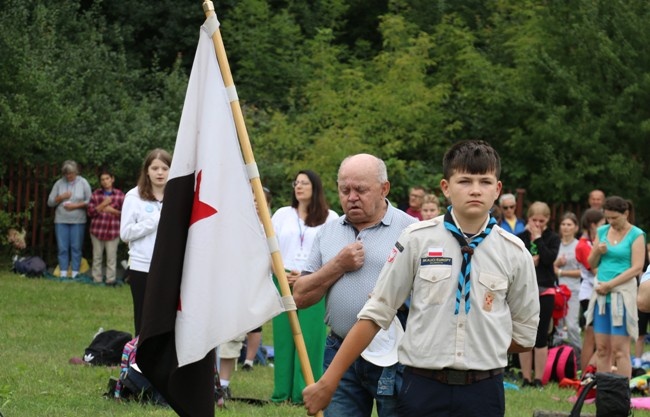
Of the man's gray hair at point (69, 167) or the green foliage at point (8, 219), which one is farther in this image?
the green foliage at point (8, 219)

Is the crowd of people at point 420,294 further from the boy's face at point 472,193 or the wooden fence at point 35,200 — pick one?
the wooden fence at point 35,200

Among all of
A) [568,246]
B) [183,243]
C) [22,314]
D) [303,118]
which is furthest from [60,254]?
[183,243]

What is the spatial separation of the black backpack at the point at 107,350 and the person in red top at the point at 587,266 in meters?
5.39

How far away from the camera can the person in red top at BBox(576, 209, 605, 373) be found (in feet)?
46.5

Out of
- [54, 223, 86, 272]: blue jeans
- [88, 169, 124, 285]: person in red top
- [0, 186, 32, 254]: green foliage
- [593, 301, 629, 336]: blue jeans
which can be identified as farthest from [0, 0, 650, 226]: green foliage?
[593, 301, 629, 336]: blue jeans

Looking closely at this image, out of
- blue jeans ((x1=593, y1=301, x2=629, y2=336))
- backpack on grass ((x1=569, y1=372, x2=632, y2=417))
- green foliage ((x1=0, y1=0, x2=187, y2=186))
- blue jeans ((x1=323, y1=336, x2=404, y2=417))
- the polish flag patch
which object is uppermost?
green foliage ((x1=0, y1=0, x2=187, y2=186))

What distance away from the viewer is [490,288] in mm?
5164

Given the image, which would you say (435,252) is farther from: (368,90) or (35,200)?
(368,90)

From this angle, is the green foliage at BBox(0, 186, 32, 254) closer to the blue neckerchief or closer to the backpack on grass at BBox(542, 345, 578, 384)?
the backpack on grass at BBox(542, 345, 578, 384)

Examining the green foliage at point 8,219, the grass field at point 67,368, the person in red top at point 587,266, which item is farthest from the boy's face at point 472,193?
the green foliage at point 8,219

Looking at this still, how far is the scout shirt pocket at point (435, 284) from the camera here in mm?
5172

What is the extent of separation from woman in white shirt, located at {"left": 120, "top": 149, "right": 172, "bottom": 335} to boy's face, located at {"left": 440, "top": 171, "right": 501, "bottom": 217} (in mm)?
5201

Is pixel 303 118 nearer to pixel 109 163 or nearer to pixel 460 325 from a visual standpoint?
pixel 109 163

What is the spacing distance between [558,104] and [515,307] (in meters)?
20.9
